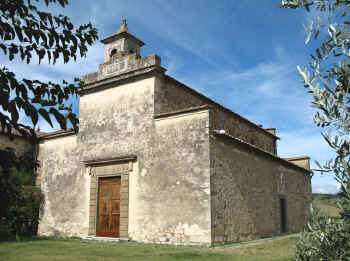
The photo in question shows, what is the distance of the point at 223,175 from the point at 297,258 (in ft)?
29.6

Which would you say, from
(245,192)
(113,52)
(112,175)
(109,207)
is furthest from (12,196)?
(113,52)

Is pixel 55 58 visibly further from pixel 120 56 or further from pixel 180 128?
pixel 120 56

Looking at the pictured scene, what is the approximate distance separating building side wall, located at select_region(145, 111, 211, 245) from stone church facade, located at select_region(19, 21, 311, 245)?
0.11 feet

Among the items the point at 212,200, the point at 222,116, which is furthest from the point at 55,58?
the point at 222,116

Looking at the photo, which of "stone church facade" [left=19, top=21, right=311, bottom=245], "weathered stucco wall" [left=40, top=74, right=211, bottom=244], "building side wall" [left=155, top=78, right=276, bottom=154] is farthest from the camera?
"building side wall" [left=155, top=78, right=276, bottom=154]

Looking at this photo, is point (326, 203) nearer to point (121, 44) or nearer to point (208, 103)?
point (121, 44)

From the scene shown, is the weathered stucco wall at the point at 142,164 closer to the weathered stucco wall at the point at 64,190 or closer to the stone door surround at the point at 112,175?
the weathered stucco wall at the point at 64,190

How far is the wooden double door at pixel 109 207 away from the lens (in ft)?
43.0

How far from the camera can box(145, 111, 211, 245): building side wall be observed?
11008 mm

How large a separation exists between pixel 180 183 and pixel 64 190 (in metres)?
6.25

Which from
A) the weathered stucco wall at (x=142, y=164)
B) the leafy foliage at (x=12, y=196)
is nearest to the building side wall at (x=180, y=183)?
the weathered stucco wall at (x=142, y=164)

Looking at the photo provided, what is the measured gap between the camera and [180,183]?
1158 centimetres

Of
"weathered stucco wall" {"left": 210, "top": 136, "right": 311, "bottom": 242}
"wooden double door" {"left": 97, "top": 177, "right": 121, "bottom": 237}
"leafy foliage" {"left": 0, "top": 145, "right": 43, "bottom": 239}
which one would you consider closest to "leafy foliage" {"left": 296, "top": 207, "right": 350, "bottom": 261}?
"leafy foliage" {"left": 0, "top": 145, "right": 43, "bottom": 239}

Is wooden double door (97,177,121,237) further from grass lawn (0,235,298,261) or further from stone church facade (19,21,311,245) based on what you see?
grass lawn (0,235,298,261)
